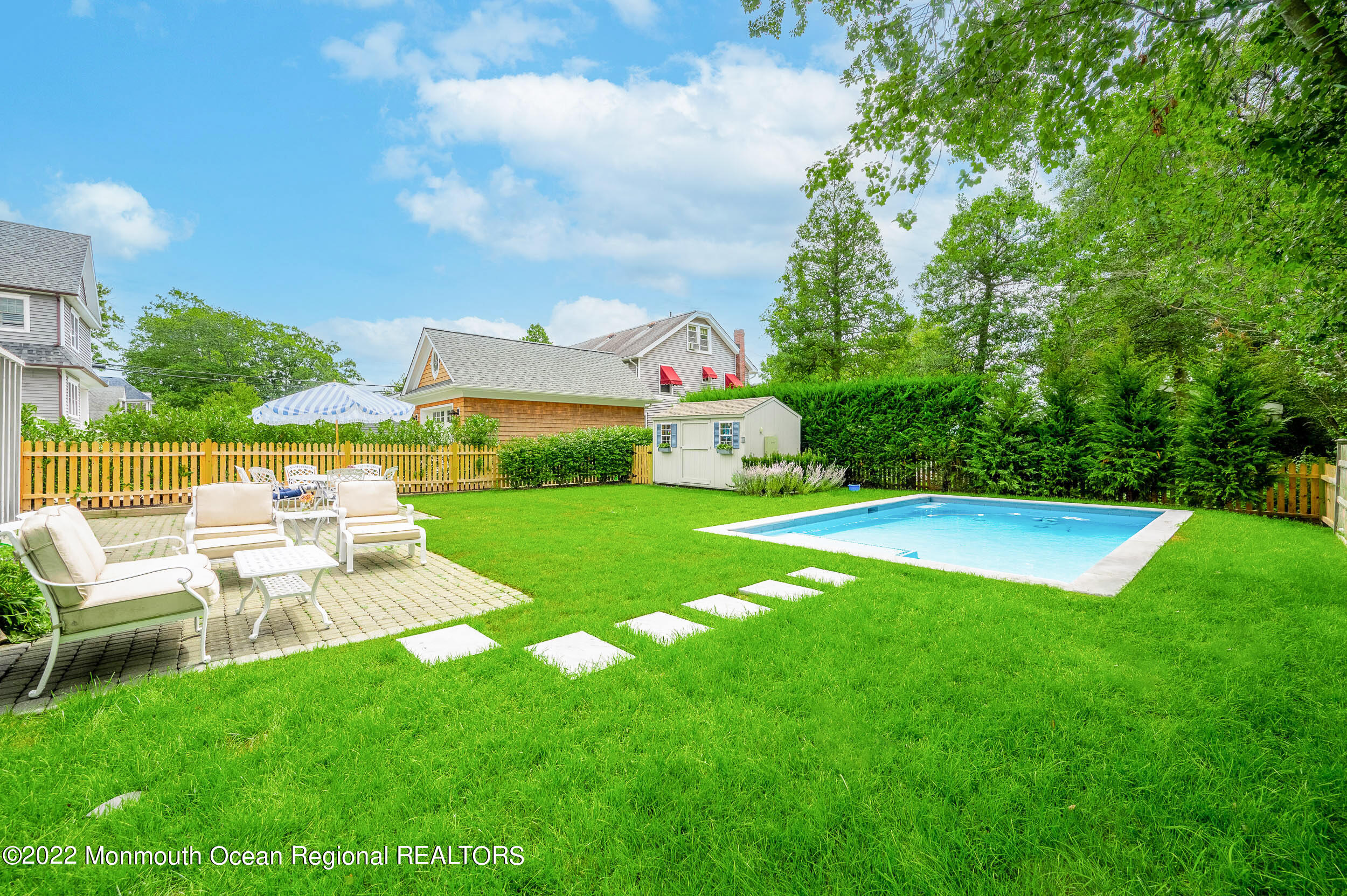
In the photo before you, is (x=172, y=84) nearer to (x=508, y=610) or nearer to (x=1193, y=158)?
(x=508, y=610)

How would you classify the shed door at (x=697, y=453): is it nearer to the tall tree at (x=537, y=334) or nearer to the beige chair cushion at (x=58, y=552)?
the beige chair cushion at (x=58, y=552)

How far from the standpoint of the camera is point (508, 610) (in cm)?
455

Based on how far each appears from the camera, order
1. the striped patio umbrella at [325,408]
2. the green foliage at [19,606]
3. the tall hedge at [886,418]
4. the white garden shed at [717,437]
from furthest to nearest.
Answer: the white garden shed at [717,437] → the tall hedge at [886,418] → the striped patio umbrella at [325,408] → the green foliage at [19,606]

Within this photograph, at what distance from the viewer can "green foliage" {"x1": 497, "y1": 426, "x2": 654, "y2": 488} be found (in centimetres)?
1666

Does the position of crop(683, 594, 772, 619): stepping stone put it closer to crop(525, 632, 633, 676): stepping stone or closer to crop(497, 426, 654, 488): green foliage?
crop(525, 632, 633, 676): stepping stone

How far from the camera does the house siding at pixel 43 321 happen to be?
18.5 m

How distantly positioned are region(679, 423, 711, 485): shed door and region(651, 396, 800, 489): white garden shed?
2cm

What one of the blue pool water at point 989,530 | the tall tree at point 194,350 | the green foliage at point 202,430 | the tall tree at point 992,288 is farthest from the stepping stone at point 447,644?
the tall tree at point 194,350

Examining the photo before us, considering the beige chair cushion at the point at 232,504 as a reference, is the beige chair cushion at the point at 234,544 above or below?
below

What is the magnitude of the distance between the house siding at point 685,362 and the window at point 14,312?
21971 mm

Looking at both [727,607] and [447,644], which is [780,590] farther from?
[447,644]

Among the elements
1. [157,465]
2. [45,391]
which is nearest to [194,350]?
[45,391]

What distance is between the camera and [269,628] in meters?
4.28

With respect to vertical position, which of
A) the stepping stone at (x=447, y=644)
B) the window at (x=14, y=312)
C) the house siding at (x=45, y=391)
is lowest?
the stepping stone at (x=447, y=644)
